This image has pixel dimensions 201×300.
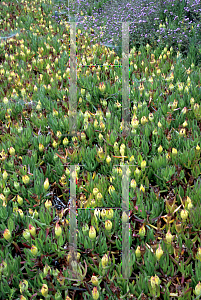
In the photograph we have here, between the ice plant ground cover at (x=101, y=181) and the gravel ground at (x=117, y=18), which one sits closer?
the ice plant ground cover at (x=101, y=181)

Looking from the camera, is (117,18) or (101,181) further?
(117,18)

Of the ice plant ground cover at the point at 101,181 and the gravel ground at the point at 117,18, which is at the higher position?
the gravel ground at the point at 117,18

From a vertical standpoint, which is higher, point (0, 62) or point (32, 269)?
point (0, 62)

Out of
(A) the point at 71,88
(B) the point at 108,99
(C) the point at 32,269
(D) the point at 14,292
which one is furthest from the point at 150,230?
(A) the point at 71,88

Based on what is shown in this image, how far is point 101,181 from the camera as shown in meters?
2.19

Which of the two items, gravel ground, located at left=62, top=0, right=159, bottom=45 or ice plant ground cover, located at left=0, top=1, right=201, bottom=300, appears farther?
gravel ground, located at left=62, top=0, right=159, bottom=45

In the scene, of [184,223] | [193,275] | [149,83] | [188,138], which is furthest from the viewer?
[149,83]

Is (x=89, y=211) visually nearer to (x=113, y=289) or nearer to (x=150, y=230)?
(x=150, y=230)

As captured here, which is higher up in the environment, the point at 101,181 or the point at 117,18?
the point at 117,18

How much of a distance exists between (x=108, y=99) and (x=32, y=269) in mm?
1992

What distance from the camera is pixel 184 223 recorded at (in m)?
1.88

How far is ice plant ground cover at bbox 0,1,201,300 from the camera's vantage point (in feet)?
5.55

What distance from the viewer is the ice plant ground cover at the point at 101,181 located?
1691 mm

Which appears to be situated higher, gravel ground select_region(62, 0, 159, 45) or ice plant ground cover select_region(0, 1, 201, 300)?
gravel ground select_region(62, 0, 159, 45)
